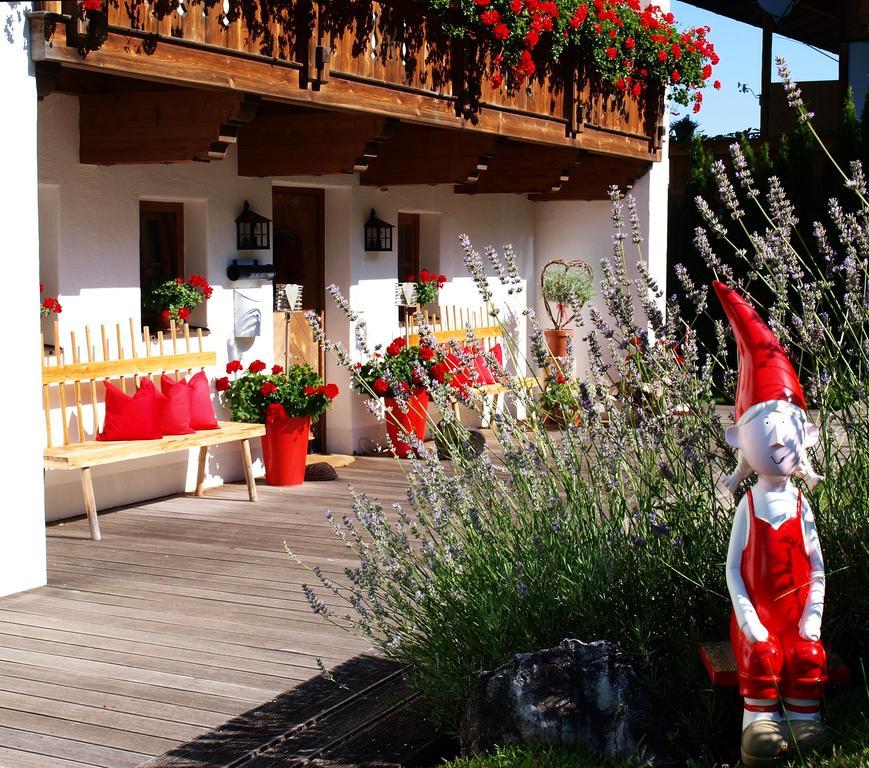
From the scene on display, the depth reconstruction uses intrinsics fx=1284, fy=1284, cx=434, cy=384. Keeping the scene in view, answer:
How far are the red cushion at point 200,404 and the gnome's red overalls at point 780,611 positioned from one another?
6181 mm

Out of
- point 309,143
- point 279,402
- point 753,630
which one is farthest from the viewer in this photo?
point 279,402

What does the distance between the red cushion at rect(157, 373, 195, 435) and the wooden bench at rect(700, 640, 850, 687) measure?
5.71m

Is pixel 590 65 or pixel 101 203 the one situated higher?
pixel 590 65

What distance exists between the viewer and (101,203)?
29.2 ft

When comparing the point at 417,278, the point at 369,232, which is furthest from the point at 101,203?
the point at 417,278

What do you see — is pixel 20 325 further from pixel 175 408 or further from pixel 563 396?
pixel 563 396

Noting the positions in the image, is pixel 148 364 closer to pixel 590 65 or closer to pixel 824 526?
pixel 590 65

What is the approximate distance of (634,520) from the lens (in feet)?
13.7

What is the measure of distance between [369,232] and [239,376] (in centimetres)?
221

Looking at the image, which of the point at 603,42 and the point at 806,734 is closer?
the point at 806,734

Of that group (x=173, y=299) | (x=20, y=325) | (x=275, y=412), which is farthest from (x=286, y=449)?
(x=20, y=325)

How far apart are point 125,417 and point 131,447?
0.32 meters

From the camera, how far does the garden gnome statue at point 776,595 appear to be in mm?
3471

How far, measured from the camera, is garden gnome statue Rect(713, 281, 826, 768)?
3471mm
